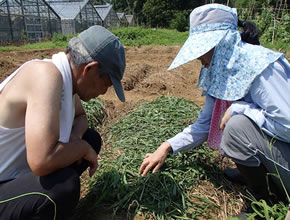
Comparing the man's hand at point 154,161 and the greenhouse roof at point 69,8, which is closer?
the man's hand at point 154,161

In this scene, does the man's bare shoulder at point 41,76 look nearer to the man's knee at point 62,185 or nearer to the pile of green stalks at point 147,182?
the man's knee at point 62,185

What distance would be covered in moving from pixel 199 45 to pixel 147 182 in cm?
83

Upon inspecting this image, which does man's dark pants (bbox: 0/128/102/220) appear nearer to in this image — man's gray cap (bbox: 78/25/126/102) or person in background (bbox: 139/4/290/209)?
man's gray cap (bbox: 78/25/126/102)

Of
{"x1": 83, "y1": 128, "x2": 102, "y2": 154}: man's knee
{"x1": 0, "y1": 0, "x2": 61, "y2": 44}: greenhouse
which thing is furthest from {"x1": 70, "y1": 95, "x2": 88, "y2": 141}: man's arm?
{"x1": 0, "y1": 0, "x2": 61, "y2": 44}: greenhouse

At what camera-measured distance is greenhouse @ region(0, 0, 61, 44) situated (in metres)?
12.9

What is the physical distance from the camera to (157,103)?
282 cm

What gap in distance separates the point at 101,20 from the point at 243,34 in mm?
21939

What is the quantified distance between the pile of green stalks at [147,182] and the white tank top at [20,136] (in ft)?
1.59

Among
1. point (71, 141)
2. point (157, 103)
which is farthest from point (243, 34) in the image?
point (157, 103)

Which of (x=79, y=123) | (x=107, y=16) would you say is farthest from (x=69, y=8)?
(x=79, y=123)

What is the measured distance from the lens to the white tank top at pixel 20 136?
1130mm

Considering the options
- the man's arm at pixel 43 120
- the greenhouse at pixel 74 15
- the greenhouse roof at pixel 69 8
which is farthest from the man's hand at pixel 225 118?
the greenhouse roof at pixel 69 8

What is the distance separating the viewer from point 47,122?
40.0 inches

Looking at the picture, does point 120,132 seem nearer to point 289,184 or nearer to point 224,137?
point 224,137
